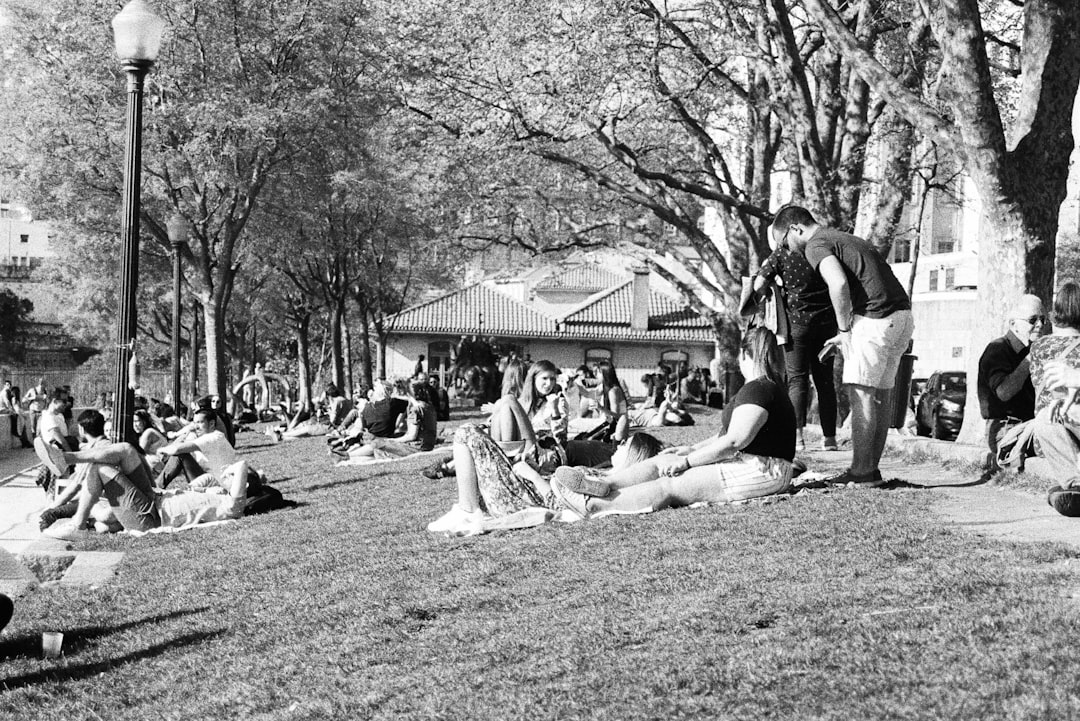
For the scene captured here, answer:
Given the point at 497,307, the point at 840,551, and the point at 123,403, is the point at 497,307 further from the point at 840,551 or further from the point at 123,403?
the point at 840,551

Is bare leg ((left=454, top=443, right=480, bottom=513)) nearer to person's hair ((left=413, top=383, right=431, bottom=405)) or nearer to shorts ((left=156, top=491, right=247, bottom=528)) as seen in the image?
shorts ((left=156, top=491, right=247, bottom=528))

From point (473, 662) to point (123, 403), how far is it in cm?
735

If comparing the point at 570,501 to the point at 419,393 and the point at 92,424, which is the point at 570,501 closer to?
the point at 92,424

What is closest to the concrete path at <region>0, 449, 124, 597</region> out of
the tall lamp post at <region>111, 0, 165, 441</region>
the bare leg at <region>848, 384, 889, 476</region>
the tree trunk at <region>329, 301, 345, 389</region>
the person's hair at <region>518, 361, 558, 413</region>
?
the tall lamp post at <region>111, 0, 165, 441</region>

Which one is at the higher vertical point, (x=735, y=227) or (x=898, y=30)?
(x=898, y=30)

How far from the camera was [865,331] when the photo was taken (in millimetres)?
9641

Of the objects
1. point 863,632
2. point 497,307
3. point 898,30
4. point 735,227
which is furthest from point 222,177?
point 497,307

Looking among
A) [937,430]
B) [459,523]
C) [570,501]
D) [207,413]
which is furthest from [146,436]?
[937,430]

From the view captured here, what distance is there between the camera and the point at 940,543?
691cm

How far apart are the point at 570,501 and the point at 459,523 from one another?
2.74ft

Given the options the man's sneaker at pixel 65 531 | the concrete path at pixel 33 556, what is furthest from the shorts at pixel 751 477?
the man's sneaker at pixel 65 531

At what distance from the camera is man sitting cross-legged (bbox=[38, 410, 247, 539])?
12.1 meters

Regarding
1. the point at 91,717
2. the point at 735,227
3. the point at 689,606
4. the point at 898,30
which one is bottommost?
the point at 91,717

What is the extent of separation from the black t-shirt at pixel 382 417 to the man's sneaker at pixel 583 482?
1018 centimetres
